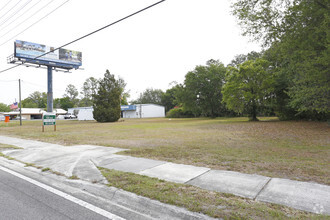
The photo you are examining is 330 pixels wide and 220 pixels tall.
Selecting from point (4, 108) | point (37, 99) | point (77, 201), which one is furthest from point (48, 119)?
point (4, 108)

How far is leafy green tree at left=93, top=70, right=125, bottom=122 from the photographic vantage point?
41.2 m

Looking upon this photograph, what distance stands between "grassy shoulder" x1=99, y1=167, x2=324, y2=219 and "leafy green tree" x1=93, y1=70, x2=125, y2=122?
37.9 meters

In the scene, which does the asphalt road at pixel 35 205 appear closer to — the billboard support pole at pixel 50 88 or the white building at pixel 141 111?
the billboard support pole at pixel 50 88

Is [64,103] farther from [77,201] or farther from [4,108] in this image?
[77,201]

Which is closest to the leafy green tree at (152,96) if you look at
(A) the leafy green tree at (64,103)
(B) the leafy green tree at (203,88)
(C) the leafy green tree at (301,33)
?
(A) the leafy green tree at (64,103)

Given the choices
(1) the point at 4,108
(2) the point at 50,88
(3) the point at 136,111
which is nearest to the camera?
(2) the point at 50,88

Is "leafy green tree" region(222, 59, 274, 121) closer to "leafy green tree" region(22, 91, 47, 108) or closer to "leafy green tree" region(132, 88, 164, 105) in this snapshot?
"leafy green tree" region(132, 88, 164, 105)

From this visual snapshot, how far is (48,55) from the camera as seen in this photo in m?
52.6

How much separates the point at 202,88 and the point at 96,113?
23.0m

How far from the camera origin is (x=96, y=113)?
1626 inches

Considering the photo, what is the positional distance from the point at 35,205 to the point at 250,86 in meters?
28.1

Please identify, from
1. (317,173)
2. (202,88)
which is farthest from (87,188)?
(202,88)

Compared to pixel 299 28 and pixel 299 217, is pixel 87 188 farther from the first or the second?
pixel 299 28

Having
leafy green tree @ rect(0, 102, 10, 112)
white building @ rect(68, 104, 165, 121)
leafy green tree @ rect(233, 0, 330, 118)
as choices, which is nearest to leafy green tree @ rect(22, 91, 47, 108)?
leafy green tree @ rect(0, 102, 10, 112)
